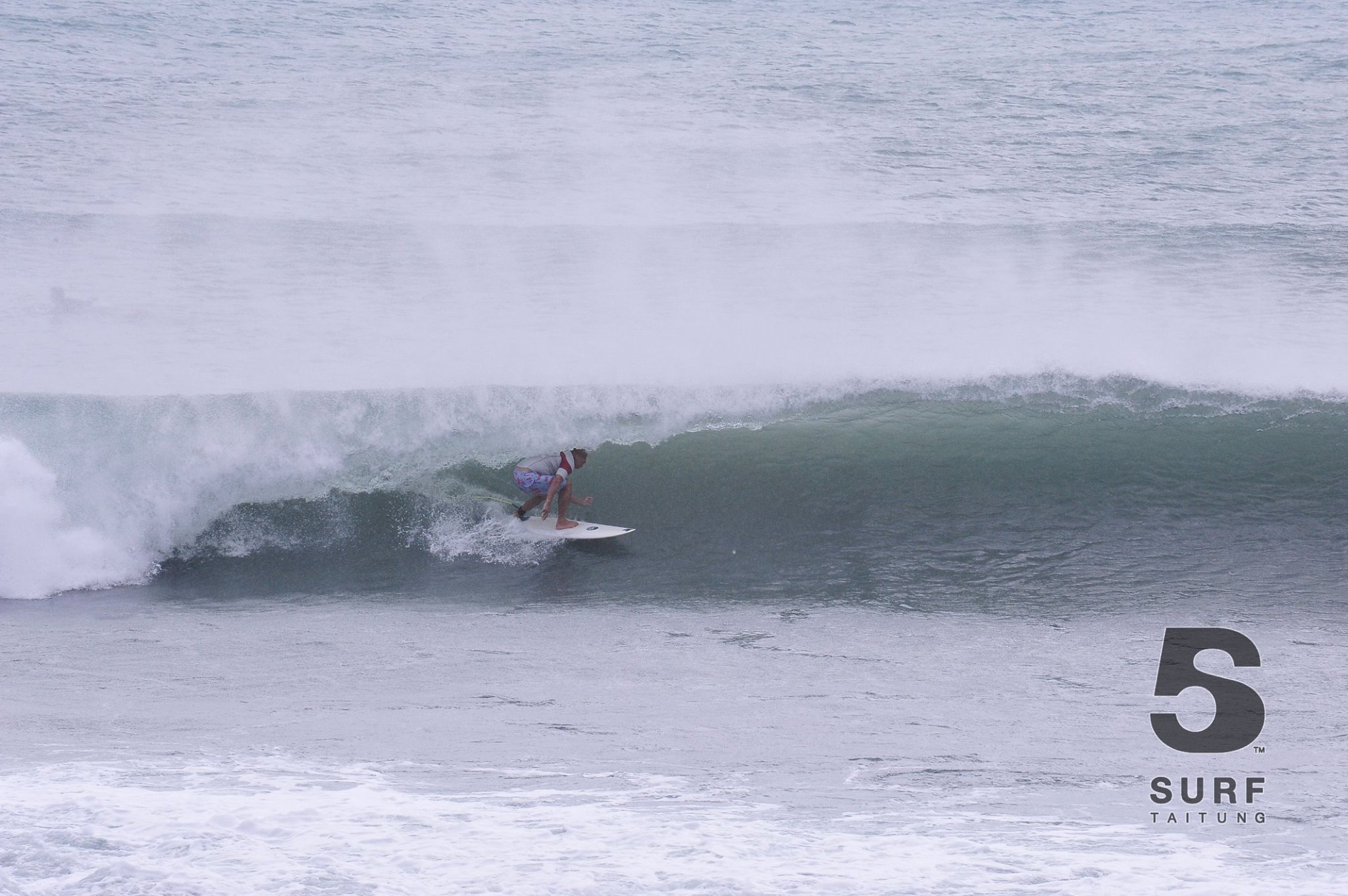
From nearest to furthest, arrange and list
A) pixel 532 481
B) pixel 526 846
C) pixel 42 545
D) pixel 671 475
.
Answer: pixel 526 846, pixel 42 545, pixel 532 481, pixel 671 475

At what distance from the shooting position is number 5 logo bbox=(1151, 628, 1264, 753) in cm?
647

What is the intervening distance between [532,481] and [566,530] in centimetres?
54

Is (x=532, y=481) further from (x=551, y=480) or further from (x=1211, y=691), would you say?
(x=1211, y=691)

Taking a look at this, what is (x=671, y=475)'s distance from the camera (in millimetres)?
11078

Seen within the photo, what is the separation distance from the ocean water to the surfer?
43cm

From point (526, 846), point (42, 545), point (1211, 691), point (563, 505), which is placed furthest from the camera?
point (563, 505)

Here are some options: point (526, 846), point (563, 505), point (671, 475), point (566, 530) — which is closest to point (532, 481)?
point (563, 505)

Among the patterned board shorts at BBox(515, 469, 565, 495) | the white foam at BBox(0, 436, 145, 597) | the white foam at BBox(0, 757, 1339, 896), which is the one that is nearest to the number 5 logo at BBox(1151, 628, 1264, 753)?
the white foam at BBox(0, 757, 1339, 896)

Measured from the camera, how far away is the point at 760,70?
26.6 m

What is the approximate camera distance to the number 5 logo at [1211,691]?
6.47 metres

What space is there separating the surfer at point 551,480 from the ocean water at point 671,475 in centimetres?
43

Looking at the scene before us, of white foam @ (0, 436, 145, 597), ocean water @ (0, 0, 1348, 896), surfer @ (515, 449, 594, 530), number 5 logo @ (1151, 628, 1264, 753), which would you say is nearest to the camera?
ocean water @ (0, 0, 1348, 896)

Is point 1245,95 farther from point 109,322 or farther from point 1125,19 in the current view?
point 109,322

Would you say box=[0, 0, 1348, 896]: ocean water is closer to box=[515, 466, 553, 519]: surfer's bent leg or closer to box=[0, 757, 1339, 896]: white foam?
box=[0, 757, 1339, 896]: white foam
